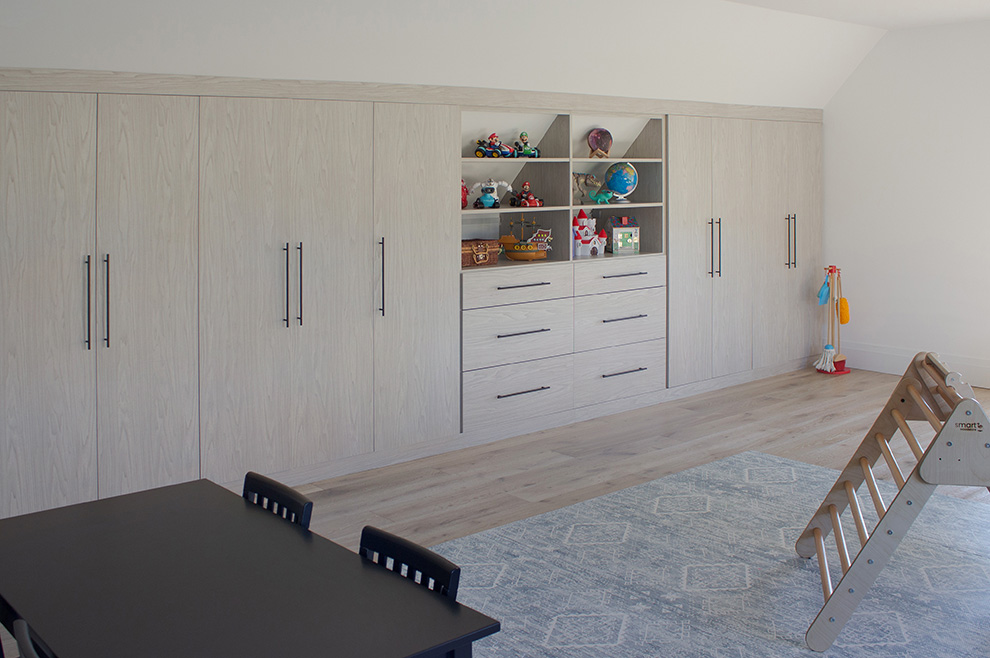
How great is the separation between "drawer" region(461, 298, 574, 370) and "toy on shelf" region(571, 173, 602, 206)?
0.80 m

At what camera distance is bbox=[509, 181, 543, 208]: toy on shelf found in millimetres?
4957

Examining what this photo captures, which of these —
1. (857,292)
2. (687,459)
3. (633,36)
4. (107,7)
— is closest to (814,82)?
(857,292)

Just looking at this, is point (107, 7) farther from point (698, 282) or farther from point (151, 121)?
point (698, 282)

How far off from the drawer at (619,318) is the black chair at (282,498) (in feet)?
10.6

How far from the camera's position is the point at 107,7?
10.4ft

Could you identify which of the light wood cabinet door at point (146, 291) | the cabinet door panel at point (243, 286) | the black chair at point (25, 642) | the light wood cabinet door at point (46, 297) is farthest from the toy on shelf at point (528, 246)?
the black chair at point (25, 642)

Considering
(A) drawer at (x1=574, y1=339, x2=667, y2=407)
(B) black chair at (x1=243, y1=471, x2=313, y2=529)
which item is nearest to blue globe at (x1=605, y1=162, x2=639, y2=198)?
(A) drawer at (x1=574, y1=339, x2=667, y2=407)

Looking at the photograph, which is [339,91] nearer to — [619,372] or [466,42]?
[466,42]

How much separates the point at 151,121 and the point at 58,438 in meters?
1.29

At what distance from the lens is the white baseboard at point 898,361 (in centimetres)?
598

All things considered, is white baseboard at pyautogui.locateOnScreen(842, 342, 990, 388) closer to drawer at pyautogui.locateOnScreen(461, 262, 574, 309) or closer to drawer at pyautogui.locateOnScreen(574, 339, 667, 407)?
drawer at pyautogui.locateOnScreen(574, 339, 667, 407)

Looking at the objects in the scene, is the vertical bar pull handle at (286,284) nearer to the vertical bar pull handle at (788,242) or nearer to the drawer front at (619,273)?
the drawer front at (619,273)

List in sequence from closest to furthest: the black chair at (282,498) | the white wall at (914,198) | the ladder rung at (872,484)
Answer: the black chair at (282,498) < the ladder rung at (872,484) < the white wall at (914,198)

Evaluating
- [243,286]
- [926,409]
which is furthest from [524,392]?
[926,409]
